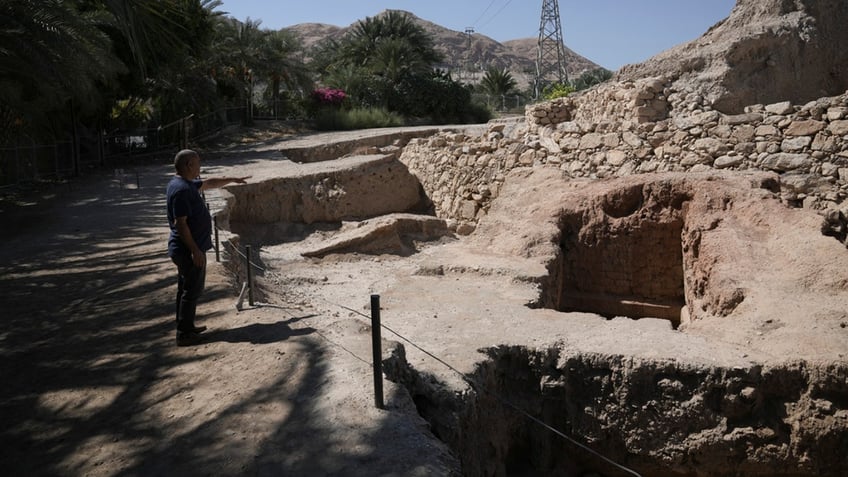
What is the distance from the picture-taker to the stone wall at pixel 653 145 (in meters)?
8.95

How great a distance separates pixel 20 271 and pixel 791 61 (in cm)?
1280

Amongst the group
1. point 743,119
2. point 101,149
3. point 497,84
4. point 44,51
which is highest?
point 497,84

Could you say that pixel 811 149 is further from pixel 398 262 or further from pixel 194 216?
pixel 194 216

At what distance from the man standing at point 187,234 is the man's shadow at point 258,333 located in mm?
214

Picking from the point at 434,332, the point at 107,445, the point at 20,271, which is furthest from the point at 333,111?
the point at 107,445

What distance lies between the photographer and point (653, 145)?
10633 millimetres

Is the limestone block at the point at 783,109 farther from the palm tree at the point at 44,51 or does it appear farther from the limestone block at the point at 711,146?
the palm tree at the point at 44,51

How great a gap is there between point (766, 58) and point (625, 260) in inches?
207

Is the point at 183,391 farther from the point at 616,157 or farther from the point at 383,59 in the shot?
the point at 383,59


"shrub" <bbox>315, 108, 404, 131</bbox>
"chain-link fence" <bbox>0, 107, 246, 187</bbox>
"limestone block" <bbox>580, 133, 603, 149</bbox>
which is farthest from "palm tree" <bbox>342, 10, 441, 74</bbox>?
"limestone block" <bbox>580, 133, 603, 149</bbox>

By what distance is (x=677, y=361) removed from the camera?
5617 millimetres

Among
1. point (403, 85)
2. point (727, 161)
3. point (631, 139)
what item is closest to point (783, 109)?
point (727, 161)

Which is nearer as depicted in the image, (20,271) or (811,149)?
(20,271)

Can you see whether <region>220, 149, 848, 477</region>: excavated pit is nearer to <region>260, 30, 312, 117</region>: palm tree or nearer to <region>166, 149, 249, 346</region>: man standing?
<region>166, 149, 249, 346</region>: man standing
